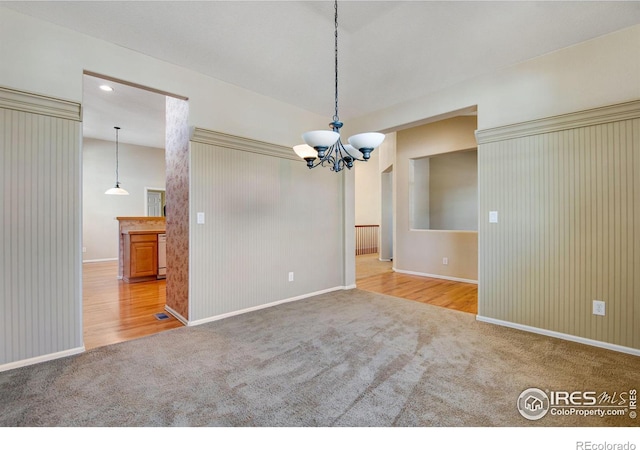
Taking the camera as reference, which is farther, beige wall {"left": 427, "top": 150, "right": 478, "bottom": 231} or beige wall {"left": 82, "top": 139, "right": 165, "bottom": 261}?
beige wall {"left": 82, "top": 139, "right": 165, "bottom": 261}

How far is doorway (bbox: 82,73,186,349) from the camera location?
3.21 metres

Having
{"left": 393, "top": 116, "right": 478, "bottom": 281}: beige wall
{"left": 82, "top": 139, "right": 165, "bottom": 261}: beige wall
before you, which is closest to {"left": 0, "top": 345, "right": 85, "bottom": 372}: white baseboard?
{"left": 393, "top": 116, "right": 478, "bottom": 281}: beige wall

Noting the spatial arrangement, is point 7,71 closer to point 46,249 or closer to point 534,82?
point 46,249

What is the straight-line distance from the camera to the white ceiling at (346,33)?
2295 millimetres

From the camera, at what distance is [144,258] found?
5.18 metres

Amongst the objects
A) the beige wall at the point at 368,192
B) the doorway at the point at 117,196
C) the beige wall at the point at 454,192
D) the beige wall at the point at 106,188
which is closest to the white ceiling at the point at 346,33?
the doorway at the point at 117,196

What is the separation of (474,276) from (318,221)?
2919 mm

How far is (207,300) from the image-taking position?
319 centimetres

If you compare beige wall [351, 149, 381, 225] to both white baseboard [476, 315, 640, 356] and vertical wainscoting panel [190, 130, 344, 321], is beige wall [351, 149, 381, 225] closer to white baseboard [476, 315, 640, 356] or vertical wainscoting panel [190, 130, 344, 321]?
vertical wainscoting panel [190, 130, 344, 321]

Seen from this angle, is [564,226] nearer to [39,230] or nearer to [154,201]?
[39,230]

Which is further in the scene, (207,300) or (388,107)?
(388,107)

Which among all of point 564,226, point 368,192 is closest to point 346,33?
point 564,226

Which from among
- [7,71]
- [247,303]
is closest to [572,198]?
[247,303]

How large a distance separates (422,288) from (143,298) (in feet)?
13.6
